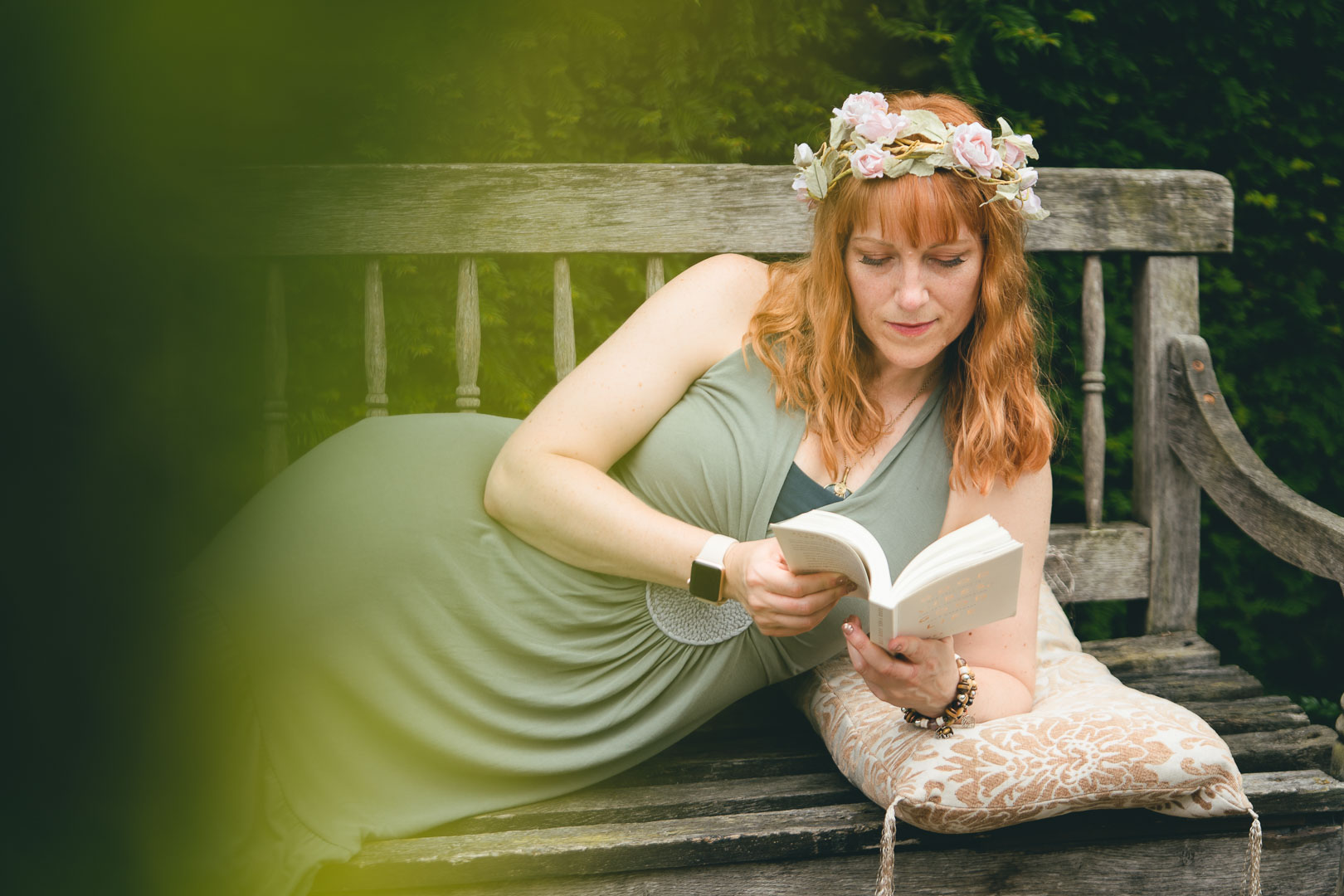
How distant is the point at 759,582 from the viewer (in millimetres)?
1412

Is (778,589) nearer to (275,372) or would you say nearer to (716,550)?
(716,550)

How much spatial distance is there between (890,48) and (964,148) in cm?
117

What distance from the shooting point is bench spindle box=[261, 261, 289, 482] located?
6.87 ft

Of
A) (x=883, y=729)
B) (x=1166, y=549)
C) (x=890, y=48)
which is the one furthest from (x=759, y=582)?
(x=890, y=48)

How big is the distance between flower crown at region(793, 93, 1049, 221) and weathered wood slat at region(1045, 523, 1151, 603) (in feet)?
3.34

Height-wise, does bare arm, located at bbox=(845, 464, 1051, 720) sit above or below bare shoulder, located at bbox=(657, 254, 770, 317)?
below

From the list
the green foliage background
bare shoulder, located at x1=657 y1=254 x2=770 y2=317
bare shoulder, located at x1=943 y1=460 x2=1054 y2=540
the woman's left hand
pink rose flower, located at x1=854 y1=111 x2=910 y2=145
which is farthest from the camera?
bare shoulder, located at x1=657 y1=254 x2=770 y2=317

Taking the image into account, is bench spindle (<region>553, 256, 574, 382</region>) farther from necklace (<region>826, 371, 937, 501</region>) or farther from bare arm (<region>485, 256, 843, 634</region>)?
necklace (<region>826, 371, 937, 501</region>)

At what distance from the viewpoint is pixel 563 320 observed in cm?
226

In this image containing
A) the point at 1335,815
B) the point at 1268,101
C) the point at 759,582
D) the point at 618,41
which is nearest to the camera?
the point at 759,582

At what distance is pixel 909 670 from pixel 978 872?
0.40 metres

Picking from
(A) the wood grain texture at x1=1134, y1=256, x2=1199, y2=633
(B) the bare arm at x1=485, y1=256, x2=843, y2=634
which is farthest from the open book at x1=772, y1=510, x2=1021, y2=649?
(A) the wood grain texture at x1=1134, y1=256, x2=1199, y2=633

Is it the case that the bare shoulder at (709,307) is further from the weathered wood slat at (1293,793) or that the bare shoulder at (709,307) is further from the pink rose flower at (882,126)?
the weathered wood slat at (1293,793)

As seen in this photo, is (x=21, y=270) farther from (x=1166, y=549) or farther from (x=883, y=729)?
(x=1166, y=549)
